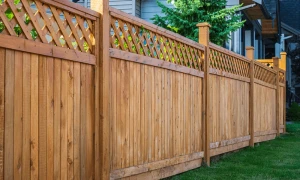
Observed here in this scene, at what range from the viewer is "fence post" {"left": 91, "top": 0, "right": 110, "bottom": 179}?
4.12 meters

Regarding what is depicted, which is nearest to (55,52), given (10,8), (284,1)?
(10,8)

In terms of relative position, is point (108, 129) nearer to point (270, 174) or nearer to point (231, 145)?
point (270, 174)

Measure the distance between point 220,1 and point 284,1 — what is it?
17332 mm

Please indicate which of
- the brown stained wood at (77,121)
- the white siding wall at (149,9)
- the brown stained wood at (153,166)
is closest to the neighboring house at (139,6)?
the white siding wall at (149,9)

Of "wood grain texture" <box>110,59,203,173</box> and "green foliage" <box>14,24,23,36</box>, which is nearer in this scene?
"green foliage" <box>14,24,23,36</box>

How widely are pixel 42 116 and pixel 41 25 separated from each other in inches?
26.8

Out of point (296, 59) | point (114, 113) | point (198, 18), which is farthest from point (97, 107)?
point (296, 59)

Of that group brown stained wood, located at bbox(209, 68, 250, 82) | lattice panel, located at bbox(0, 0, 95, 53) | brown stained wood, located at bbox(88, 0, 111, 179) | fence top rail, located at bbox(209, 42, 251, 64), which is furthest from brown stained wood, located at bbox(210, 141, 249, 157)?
lattice panel, located at bbox(0, 0, 95, 53)

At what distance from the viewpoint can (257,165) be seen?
6988 mm

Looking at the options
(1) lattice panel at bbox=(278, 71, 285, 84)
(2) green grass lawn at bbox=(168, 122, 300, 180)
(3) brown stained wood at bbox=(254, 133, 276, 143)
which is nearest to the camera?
(2) green grass lawn at bbox=(168, 122, 300, 180)

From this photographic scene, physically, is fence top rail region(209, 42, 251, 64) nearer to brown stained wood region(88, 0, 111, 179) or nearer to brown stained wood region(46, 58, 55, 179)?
brown stained wood region(88, 0, 111, 179)

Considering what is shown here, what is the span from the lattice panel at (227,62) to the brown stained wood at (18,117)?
430 cm

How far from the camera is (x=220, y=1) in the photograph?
1171 cm

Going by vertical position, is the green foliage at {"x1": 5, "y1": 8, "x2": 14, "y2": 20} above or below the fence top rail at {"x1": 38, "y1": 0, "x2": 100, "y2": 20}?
below
